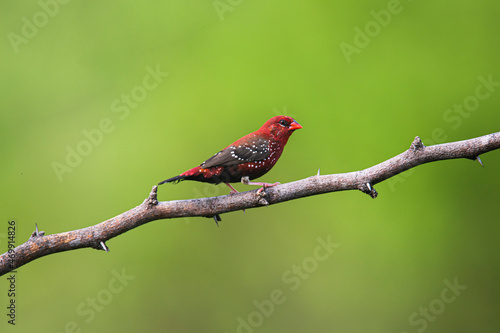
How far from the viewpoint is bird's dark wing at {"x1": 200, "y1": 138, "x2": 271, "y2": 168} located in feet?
12.8

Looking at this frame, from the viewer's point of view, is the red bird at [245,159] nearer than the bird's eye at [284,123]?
Yes

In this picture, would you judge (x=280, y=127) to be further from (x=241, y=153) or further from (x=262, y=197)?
(x=262, y=197)

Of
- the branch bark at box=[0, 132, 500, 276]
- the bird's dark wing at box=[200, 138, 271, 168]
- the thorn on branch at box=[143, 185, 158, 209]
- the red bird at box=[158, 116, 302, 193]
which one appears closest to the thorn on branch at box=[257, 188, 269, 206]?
the branch bark at box=[0, 132, 500, 276]

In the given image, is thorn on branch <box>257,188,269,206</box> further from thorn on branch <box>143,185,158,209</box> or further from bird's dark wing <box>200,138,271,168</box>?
thorn on branch <box>143,185,158,209</box>

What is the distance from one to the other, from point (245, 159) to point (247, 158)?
2cm

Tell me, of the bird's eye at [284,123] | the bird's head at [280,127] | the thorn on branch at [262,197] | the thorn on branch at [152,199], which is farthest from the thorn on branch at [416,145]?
the thorn on branch at [152,199]

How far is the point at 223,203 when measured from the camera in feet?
11.6

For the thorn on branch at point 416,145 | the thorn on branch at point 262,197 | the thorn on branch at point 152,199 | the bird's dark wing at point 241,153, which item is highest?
the bird's dark wing at point 241,153

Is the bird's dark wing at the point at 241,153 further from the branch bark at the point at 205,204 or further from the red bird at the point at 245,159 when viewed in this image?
the branch bark at the point at 205,204

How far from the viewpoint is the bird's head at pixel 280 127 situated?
14.0 ft

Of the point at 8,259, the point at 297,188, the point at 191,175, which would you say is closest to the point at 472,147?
the point at 297,188

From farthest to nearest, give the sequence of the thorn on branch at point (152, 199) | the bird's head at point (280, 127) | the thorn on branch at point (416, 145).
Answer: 1. the bird's head at point (280, 127)
2. the thorn on branch at point (152, 199)
3. the thorn on branch at point (416, 145)

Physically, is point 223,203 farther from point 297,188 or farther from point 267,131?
point 267,131

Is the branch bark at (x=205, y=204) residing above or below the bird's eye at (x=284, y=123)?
below
